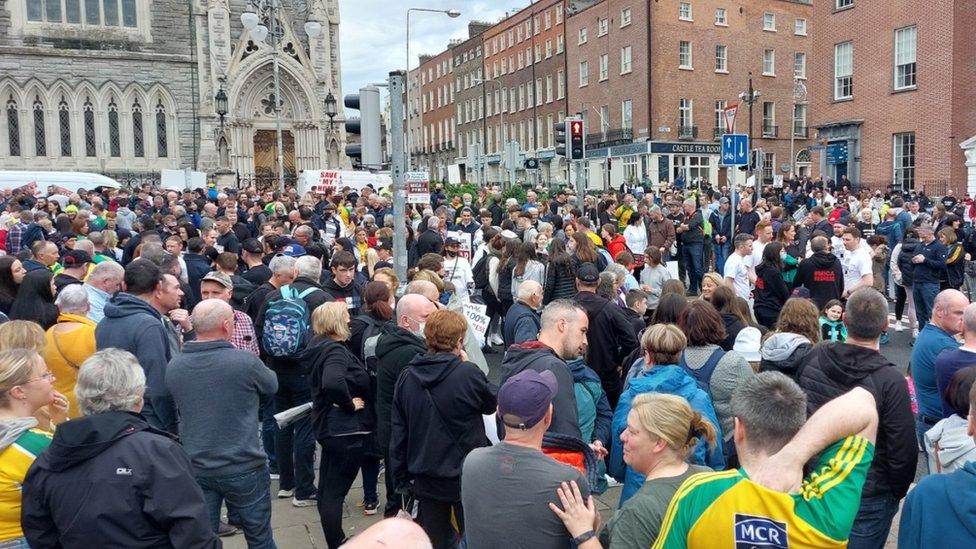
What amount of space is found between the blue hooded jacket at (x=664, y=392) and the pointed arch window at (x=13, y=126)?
3797cm

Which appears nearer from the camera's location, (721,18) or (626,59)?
(626,59)

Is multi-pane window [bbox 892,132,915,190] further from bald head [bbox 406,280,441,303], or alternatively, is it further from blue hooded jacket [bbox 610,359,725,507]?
blue hooded jacket [bbox 610,359,725,507]

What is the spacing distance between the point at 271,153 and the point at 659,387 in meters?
38.3

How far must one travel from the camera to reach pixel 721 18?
1911 inches

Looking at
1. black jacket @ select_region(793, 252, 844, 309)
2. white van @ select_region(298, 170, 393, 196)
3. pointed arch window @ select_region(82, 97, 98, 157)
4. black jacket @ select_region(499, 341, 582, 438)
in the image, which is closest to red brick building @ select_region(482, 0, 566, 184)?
white van @ select_region(298, 170, 393, 196)

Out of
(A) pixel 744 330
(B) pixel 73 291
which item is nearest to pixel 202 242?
(B) pixel 73 291

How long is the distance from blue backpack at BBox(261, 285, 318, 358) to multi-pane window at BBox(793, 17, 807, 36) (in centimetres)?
5336

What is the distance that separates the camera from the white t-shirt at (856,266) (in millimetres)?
10023

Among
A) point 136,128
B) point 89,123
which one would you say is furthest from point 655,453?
point 89,123

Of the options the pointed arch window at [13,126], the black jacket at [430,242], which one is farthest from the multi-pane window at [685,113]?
the black jacket at [430,242]

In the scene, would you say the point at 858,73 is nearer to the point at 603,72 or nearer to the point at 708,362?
the point at 603,72

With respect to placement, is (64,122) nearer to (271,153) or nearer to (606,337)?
(271,153)

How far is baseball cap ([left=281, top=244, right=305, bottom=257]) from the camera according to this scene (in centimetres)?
931

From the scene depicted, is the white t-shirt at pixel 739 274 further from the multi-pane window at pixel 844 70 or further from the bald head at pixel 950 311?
the multi-pane window at pixel 844 70
